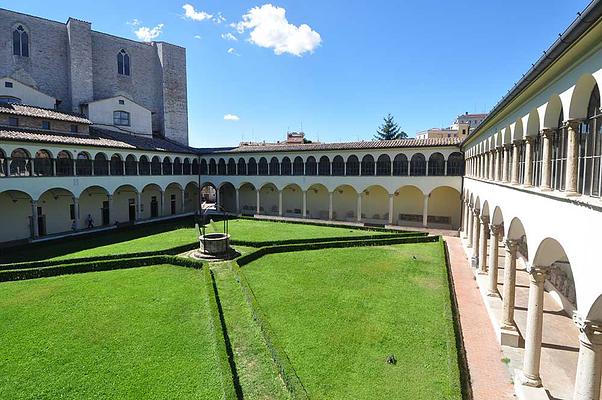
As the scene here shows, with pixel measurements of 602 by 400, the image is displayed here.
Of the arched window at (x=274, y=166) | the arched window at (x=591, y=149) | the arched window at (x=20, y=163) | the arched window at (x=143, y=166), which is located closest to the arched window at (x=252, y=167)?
the arched window at (x=274, y=166)

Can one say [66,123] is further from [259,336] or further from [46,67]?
[259,336]

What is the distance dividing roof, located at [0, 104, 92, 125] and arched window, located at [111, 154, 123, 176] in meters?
3.92

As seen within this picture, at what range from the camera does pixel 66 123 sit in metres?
29.9

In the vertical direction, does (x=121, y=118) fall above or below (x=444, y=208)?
above

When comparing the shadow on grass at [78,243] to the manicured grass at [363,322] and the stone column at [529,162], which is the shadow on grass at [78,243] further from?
the stone column at [529,162]

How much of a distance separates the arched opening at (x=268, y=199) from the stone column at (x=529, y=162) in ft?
105

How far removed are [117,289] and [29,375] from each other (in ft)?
22.0

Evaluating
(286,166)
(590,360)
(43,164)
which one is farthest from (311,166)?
(590,360)

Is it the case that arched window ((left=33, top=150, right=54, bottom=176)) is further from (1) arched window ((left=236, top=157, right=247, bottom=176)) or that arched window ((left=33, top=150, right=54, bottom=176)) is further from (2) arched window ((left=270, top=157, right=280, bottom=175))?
(2) arched window ((left=270, top=157, right=280, bottom=175))

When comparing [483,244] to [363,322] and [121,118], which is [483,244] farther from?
[121,118]

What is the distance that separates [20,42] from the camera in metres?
33.8


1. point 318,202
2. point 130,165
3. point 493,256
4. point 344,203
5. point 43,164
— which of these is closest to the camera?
point 493,256

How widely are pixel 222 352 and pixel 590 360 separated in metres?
8.06

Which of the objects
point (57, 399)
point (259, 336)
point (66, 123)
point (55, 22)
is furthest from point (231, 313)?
point (55, 22)
